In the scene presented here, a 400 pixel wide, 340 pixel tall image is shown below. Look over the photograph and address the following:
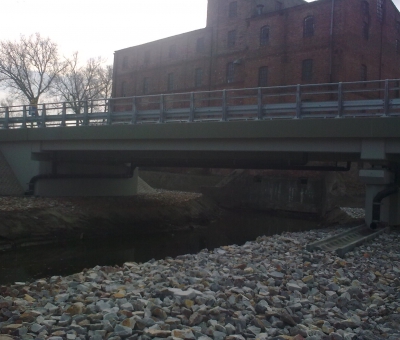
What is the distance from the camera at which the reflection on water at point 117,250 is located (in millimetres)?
17359

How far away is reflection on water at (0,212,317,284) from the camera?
17.4 meters

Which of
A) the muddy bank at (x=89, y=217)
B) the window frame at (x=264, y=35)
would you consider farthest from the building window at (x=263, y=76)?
the muddy bank at (x=89, y=217)

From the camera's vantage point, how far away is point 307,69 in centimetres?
4278

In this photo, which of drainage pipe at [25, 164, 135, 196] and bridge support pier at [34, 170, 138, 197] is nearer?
drainage pipe at [25, 164, 135, 196]

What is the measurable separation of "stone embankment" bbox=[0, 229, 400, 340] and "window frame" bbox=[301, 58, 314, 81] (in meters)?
31.8

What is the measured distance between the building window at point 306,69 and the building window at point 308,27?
230 centimetres

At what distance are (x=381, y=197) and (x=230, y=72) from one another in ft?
117

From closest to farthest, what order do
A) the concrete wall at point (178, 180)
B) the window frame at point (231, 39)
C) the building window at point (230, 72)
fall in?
the concrete wall at point (178, 180) → the building window at point (230, 72) → the window frame at point (231, 39)

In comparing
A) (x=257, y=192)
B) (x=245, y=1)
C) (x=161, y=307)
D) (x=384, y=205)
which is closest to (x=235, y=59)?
(x=245, y=1)

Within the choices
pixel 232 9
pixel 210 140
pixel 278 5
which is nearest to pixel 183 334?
pixel 210 140

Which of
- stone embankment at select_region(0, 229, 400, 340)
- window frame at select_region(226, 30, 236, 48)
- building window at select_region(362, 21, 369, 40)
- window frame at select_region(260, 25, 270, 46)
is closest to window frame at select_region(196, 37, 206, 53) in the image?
window frame at select_region(226, 30, 236, 48)

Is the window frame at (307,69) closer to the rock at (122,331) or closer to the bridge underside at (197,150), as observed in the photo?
the bridge underside at (197,150)

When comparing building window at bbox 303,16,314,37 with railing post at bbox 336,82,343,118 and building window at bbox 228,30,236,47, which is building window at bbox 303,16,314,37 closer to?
building window at bbox 228,30,236,47

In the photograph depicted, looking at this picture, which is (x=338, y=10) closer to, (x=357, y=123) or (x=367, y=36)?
(x=367, y=36)
